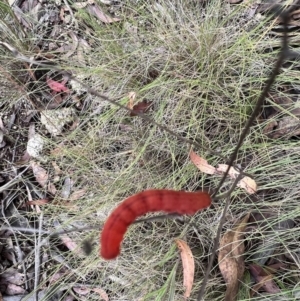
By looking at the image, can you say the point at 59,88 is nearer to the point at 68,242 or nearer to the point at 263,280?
the point at 68,242

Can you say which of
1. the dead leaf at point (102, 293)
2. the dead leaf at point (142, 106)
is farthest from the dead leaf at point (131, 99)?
the dead leaf at point (102, 293)

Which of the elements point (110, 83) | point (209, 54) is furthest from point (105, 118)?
point (209, 54)

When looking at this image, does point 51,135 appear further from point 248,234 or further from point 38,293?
point 248,234

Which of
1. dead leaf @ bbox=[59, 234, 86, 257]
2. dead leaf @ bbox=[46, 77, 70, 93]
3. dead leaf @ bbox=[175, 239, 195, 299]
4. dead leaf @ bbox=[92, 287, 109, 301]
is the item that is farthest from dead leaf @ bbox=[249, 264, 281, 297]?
dead leaf @ bbox=[46, 77, 70, 93]

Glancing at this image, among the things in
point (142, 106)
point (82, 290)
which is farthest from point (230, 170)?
point (82, 290)

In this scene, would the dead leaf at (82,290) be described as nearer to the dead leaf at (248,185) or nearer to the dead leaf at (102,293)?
the dead leaf at (102,293)

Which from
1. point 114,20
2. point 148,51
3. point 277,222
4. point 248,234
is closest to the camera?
point 277,222
